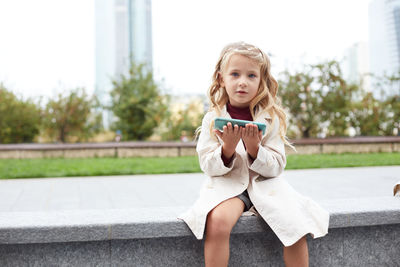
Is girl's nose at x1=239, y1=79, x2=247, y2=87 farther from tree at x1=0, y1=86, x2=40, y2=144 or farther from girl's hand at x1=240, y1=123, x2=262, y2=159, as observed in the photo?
tree at x1=0, y1=86, x2=40, y2=144

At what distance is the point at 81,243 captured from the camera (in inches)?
80.8

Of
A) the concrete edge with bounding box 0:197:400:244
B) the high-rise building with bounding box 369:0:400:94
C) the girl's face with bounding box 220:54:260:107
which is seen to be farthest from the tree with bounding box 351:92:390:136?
the high-rise building with bounding box 369:0:400:94

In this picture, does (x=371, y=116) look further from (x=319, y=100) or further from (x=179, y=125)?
(x=179, y=125)

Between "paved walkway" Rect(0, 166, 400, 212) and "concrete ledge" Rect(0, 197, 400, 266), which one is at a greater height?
"concrete ledge" Rect(0, 197, 400, 266)

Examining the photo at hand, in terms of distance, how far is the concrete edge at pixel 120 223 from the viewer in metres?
1.95

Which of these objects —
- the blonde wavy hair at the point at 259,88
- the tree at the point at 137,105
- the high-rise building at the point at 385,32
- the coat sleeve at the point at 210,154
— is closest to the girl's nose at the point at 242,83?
the blonde wavy hair at the point at 259,88

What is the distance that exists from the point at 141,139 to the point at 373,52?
132 ft

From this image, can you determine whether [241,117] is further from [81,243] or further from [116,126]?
[116,126]

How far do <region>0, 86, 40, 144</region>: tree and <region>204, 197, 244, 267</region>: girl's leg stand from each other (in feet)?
43.8

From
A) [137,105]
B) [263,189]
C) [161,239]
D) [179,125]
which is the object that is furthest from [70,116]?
[263,189]

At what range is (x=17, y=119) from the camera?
1402cm

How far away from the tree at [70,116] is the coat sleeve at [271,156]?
12.7 meters

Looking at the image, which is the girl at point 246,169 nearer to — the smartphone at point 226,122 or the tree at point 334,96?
the smartphone at point 226,122

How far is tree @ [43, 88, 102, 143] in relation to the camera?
1402 centimetres
